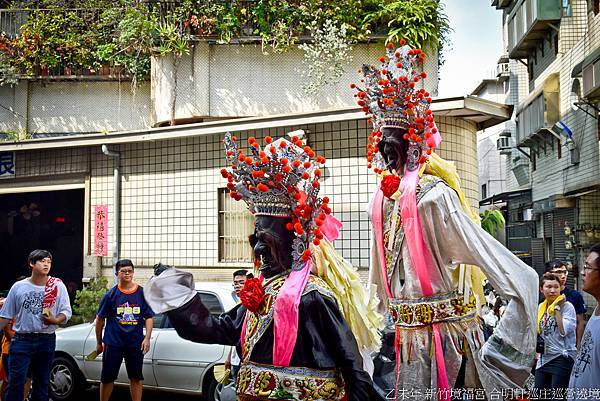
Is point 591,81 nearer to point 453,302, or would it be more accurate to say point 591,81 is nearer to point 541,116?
point 541,116

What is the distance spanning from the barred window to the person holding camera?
6.15 meters

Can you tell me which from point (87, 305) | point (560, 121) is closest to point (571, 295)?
point (87, 305)

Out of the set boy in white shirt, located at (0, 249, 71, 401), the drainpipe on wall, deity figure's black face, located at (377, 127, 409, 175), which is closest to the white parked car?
boy in white shirt, located at (0, 249, 71, 401)

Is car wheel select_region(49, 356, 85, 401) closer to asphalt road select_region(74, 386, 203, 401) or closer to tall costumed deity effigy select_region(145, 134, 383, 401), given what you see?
asphalt road select_region(74, 386, 203, 401)

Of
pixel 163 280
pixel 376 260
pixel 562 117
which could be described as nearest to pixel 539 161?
pixel 562 117

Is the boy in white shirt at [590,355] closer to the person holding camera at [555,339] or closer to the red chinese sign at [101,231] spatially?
the person holding camera at [555,339]

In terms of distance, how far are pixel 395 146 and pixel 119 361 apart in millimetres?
4502

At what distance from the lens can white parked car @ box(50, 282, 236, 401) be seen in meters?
7.42

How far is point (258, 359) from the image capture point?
11.6ft

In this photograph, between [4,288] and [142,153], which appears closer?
[142,153]

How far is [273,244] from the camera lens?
141 inches

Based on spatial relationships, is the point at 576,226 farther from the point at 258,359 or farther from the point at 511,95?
the point at 258,359

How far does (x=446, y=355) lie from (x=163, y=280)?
67.9 inches

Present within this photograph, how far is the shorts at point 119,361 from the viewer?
7273 mm
